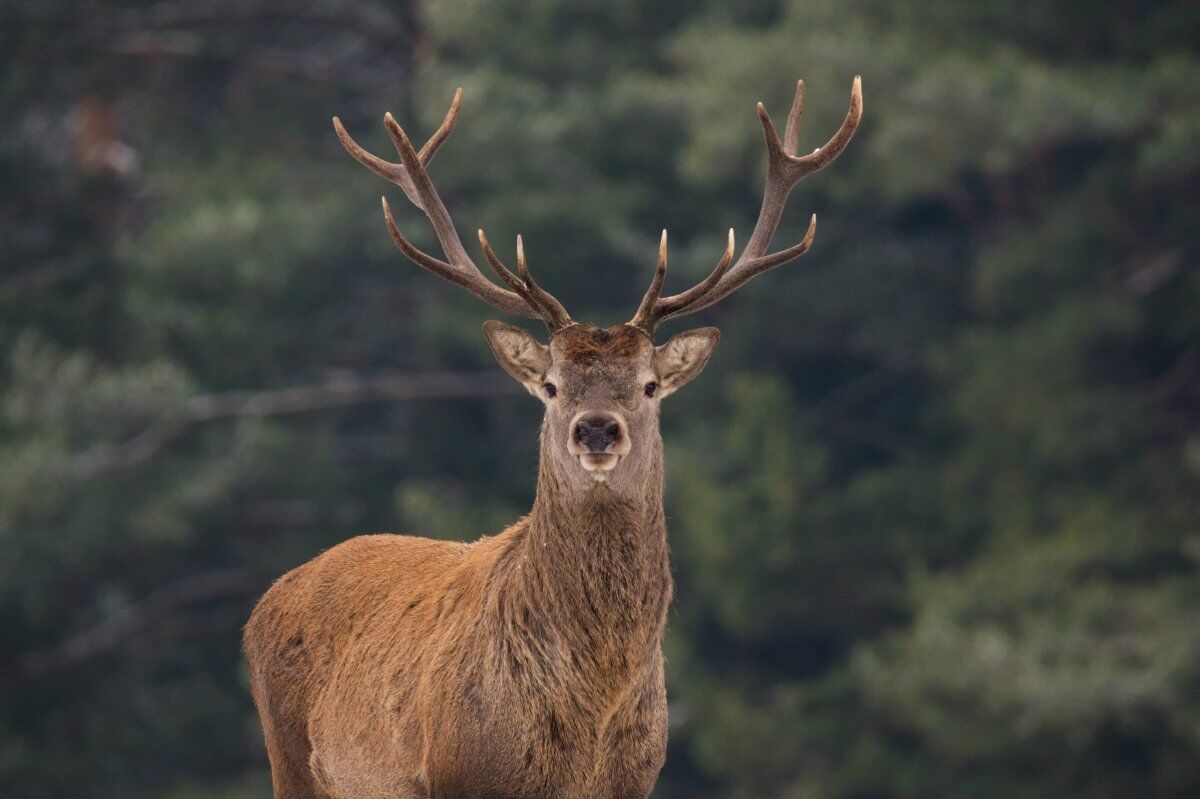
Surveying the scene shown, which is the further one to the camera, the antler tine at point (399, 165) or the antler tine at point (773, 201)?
the antler tine at point (399, 165)

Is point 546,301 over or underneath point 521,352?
over

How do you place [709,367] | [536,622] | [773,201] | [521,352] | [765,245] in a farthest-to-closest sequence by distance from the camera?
[709,367] < [773,201] < [765,245] < [521,352] < [536,622]

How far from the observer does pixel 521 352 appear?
7.26m

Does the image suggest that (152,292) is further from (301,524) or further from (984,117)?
(984,117)

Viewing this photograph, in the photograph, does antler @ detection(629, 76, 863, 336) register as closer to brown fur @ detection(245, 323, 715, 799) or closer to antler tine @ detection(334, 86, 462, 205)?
brown fur @ detection(245, 323, 715, 799)

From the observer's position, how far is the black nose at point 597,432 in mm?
6602

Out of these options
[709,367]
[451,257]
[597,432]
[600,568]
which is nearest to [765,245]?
[451,257]

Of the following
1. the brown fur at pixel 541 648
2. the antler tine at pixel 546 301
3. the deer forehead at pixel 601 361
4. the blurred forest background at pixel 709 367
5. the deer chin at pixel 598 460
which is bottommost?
the brown fur at pixel 541 648

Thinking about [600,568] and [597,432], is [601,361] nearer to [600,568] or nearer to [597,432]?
[597,432]

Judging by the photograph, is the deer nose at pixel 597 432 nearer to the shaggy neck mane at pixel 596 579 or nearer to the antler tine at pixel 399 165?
the shaggy neck mane at pixel 596 579

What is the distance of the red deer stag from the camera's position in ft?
21.6

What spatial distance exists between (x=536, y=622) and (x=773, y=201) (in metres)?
1.79

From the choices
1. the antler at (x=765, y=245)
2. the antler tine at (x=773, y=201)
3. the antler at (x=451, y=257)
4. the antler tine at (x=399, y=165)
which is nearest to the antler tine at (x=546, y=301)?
the antler at (x=451, y=257)

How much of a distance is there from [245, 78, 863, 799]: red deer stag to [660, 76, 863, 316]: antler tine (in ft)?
0.03
